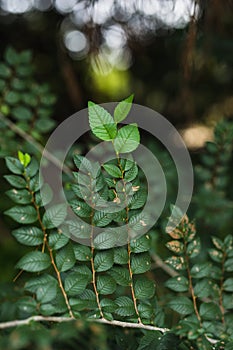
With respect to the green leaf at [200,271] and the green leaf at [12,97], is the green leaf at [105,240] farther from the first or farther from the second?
the green leaf at [12,97]

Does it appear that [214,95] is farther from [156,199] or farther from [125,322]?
[125,322]

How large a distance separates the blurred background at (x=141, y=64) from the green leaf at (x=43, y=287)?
44cm

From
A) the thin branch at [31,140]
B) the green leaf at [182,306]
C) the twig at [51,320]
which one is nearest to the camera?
the twig at [51,320]

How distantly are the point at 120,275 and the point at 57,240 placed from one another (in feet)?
0.28

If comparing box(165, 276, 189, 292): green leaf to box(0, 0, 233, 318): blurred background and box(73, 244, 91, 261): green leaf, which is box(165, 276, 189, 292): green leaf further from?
box(0, 0, 233, 318): blurred background

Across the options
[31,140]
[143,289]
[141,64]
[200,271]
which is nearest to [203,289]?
[200,271]

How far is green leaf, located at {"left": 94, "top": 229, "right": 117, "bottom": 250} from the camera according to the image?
1.88 ft

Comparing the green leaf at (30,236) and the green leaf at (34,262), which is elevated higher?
the green leaf at (30,236)

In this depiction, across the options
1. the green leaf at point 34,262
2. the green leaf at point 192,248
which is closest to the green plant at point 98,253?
the green leaf at point 34,262

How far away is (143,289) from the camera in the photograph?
598 mm

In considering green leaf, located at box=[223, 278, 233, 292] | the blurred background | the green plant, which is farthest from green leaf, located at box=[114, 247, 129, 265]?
the blurred background

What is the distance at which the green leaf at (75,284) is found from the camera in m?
0.56

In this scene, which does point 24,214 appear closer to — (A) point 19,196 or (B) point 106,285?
(A) point 19,196

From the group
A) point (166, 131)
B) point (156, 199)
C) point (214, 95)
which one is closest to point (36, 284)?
point (156, 199)
